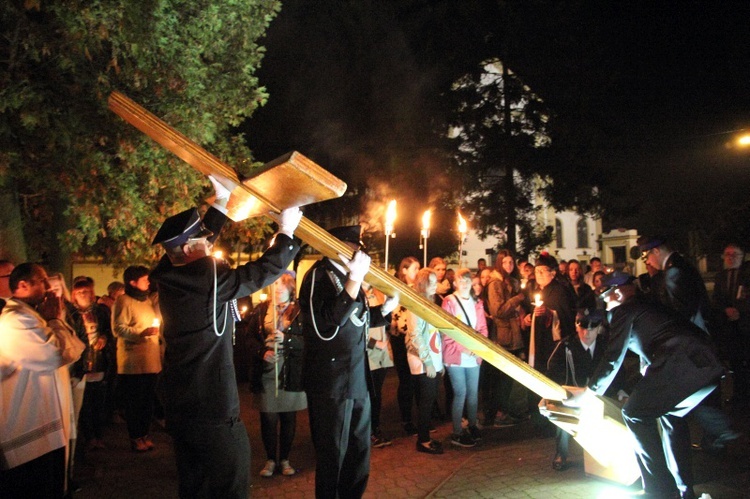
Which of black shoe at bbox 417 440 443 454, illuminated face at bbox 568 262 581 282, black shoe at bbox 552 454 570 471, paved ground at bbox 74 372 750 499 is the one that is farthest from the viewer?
illuminated face at bbox 568 262 581 282

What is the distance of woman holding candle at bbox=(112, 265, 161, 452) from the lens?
7.10 metres

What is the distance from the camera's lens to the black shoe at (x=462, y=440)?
6.80m

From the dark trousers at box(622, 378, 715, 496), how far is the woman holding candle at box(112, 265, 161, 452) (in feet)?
18.3

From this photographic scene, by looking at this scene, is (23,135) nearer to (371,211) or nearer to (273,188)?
(273,188)

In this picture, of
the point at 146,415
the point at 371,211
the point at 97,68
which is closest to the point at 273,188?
the point at 146,415

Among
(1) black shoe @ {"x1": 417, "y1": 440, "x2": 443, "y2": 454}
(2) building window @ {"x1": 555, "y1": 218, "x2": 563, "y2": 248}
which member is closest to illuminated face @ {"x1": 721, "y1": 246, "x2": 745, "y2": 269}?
(1) black shoe @ {"x1": 417, "y1": 440, "x2": 443, "y2": 454}

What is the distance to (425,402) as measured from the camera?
6750mm

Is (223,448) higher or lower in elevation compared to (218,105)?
lower

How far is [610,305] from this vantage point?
5.25m

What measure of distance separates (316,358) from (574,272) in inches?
284

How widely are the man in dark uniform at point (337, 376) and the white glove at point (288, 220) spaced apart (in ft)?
2.77

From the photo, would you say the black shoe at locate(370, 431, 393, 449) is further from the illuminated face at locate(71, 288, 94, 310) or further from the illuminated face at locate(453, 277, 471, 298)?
the illuminated face at locate(71, 288, 94, 310)

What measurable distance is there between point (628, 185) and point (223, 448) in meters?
21.9

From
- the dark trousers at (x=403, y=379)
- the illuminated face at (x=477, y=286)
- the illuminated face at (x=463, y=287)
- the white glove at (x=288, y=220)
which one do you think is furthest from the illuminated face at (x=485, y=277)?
the white glove at (x=288, y=220)
